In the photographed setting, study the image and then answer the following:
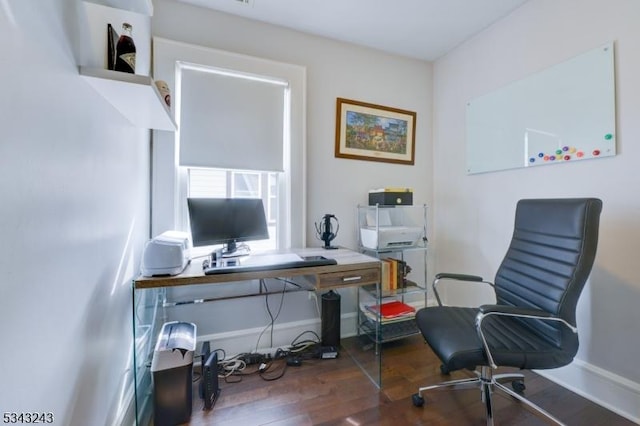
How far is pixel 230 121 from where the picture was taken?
2070 millimetres

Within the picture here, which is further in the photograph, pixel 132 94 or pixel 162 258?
pixel 162 258

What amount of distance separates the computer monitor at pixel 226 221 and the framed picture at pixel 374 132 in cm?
98

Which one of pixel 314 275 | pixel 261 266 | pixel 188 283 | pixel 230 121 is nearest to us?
pixel 188 283

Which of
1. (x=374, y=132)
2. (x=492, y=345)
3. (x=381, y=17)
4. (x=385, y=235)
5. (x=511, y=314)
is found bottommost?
(x=492, y=345)

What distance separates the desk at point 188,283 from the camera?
1391mm

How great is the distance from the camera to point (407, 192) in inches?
92.7

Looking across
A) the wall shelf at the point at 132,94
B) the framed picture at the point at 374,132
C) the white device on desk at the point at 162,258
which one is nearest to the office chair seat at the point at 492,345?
the white device on desk at the point at 162,258

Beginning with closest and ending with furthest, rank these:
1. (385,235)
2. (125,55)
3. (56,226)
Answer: (56,226) < (125,55) < (385,235)

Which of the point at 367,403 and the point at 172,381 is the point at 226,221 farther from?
the point at 367,403

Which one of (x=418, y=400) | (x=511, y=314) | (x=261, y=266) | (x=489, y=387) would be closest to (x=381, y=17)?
(x=261, y=266)

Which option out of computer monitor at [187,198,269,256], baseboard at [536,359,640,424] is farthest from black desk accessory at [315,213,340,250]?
baseboard at [536,359,640,424]

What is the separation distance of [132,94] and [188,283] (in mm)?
930

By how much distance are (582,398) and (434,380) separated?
87cm

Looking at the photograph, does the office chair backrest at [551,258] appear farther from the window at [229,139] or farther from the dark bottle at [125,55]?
A: the dark bottle at [125,55]
